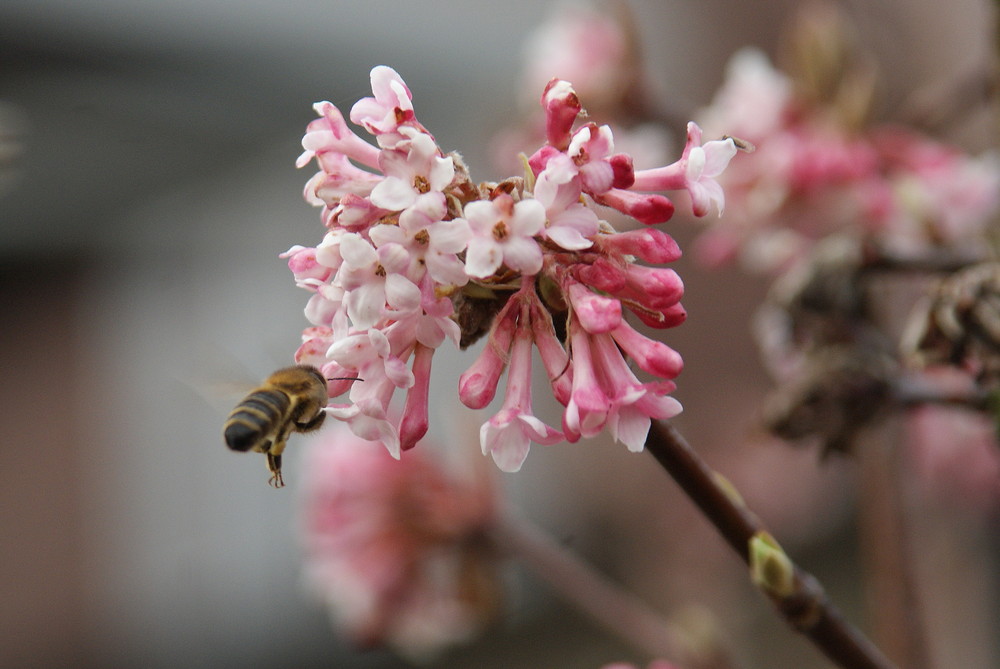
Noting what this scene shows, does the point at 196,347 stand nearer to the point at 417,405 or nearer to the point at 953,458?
the point at 953,458

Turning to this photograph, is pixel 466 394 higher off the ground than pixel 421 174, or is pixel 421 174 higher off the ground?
pixel 421 174

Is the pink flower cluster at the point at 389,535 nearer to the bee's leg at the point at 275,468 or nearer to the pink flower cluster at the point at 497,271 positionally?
the bee's leg at the point at 275,468

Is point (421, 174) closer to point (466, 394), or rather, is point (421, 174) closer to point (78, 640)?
point (466, 394)

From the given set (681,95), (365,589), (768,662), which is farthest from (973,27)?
(681,95)

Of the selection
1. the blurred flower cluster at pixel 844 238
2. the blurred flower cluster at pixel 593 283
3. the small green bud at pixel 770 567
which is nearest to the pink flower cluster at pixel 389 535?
the blurred flower cluster at pixel 593 283

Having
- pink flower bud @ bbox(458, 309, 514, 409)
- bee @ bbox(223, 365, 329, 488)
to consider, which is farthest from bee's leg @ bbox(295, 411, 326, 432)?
pink flower bud @ bbox(458, 309, 514, 409)

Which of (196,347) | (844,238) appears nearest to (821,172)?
(844,238)
